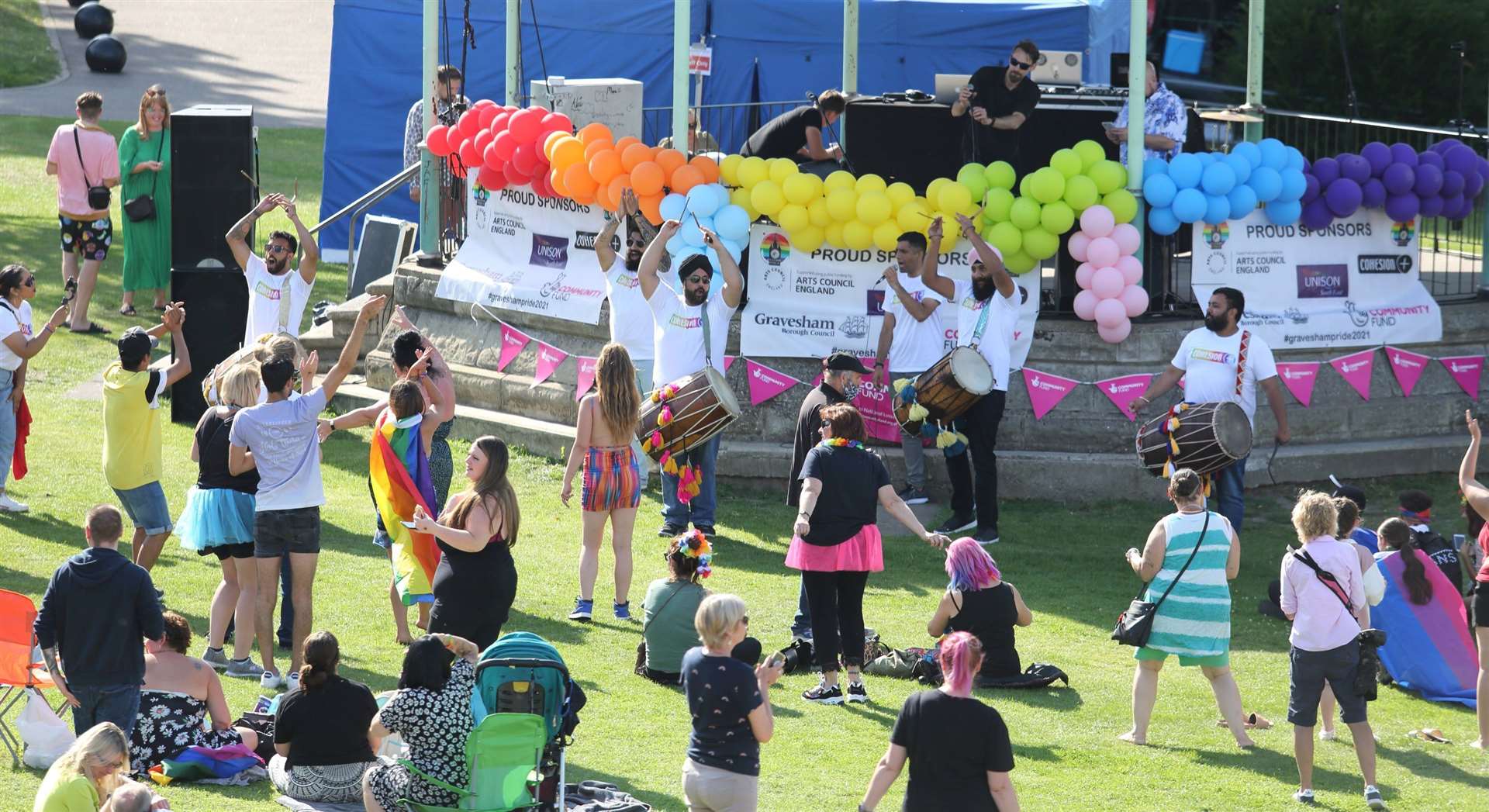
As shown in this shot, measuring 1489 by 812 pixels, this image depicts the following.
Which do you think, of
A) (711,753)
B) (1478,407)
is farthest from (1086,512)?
(711,753)

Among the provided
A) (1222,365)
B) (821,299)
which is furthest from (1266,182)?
(821,299)

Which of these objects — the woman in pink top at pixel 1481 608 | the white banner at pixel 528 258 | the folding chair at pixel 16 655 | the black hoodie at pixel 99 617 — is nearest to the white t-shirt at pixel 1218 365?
the woman in pink top at pixel 1481 608

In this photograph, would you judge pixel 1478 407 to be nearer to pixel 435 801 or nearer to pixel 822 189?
pixel 822 189

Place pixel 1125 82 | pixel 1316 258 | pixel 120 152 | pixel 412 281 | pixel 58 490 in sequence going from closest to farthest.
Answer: pixel 58 490
pixel 1316 258
pixel 412 281
pixel 120 152
pixel 1125 82

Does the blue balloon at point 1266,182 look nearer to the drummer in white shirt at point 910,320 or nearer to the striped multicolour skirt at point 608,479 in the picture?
the drummer in white shirt at point 910,320

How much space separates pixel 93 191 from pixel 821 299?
715 cm

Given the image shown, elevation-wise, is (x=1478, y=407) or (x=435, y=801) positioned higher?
(x=1478, y=407)

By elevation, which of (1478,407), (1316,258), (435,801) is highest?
(1316,258)

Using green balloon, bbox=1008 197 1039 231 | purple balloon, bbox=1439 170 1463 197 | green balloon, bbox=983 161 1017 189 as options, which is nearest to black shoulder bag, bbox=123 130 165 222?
green balloon, bbox=983 161 1017 189

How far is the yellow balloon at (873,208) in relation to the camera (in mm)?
A: 12758

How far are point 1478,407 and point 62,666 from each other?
11.1 meters

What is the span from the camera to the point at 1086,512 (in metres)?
13.0

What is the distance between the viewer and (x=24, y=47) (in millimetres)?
33938

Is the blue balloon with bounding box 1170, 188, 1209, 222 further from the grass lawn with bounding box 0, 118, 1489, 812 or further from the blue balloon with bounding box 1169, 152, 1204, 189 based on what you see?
the grass lawn with bounding box 0, 118, 1489, 812
